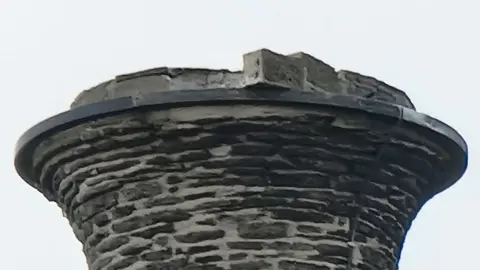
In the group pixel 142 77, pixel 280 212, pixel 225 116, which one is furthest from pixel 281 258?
pixel 142 77

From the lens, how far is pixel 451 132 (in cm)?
389

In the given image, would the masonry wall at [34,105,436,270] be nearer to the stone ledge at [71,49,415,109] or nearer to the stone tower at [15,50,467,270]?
the stone tower at [15,50,467,270]

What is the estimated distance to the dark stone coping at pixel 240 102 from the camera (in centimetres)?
357

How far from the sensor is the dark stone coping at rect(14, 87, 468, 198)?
141 inches

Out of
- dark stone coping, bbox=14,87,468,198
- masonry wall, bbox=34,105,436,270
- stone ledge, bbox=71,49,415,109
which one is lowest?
masonry wall, bbox=34,105,436,270

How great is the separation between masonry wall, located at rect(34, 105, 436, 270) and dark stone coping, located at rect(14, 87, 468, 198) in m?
0.03

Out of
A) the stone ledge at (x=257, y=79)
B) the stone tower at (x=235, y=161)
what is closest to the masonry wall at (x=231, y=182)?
the stone tower at (x=235, y=161)

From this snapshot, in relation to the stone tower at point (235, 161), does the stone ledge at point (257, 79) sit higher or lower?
higher

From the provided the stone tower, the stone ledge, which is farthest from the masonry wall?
the stone ledge

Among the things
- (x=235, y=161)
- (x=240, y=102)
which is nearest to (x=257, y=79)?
(x=240, y=102)

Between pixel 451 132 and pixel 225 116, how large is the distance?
2.40ft

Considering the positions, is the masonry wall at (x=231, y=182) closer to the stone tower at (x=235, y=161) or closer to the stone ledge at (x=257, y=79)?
the stone tower at (x=235, y=161)

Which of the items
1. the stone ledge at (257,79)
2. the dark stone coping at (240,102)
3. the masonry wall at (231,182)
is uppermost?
the stone ledge at (257,79)

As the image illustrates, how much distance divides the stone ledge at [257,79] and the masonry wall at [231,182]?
104 millimetres
